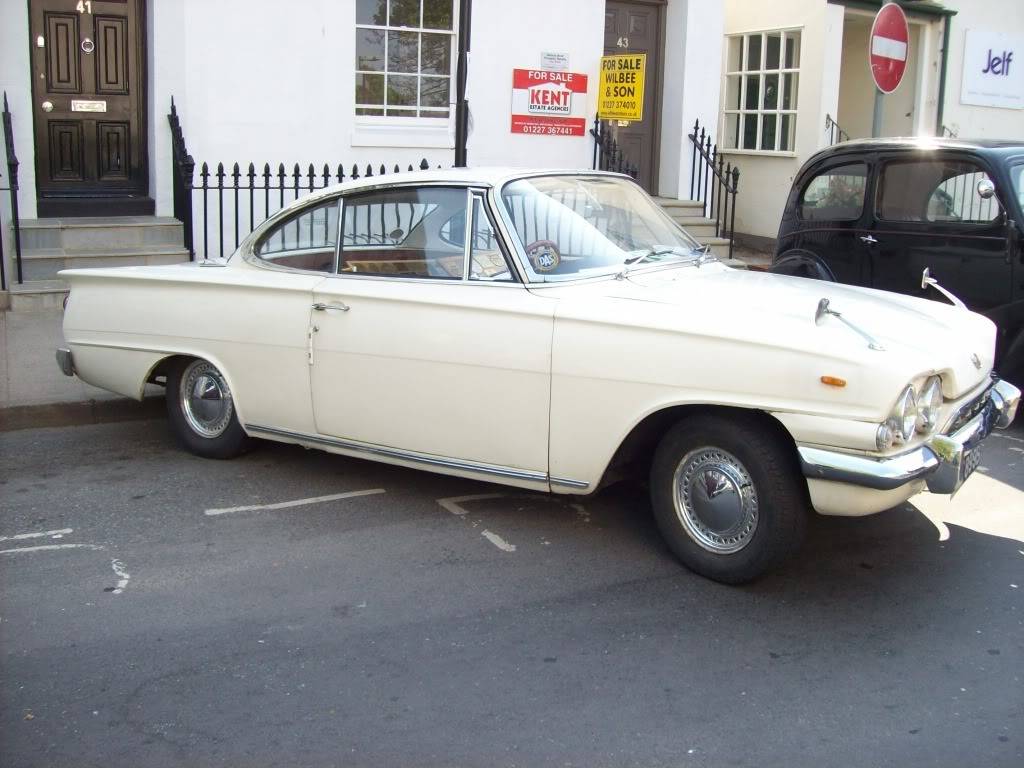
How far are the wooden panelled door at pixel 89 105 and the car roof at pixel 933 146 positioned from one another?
23.1 feet

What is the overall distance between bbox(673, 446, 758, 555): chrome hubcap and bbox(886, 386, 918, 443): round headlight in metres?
0.60

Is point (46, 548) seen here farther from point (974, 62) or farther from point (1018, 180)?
point (974, 62)

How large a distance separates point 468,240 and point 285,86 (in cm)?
717

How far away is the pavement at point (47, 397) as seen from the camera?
7.33 metres

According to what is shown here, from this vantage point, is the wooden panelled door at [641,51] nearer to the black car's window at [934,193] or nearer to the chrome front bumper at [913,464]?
the black car's window at [934,193]

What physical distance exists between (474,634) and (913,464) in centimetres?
179

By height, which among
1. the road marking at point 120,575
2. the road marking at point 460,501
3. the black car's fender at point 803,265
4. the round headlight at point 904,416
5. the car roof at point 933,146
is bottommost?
the road marking at point 120,575

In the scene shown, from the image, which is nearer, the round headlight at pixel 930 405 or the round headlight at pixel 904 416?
the round headlight at pixel 904 416

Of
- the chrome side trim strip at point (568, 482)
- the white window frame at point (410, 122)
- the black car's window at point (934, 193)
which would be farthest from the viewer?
the white window frame at point (410, 122)

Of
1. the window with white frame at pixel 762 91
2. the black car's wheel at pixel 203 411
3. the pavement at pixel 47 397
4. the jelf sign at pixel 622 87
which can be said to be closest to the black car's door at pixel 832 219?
the jelf sign at pixel 622 87

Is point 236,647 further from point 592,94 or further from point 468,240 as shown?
point 592,94

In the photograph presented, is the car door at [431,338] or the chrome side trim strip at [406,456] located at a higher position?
A: the car door at [431,338]

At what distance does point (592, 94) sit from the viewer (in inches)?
532

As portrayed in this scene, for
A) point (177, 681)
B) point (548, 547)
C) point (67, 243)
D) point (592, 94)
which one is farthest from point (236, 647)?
point (592, 94)
